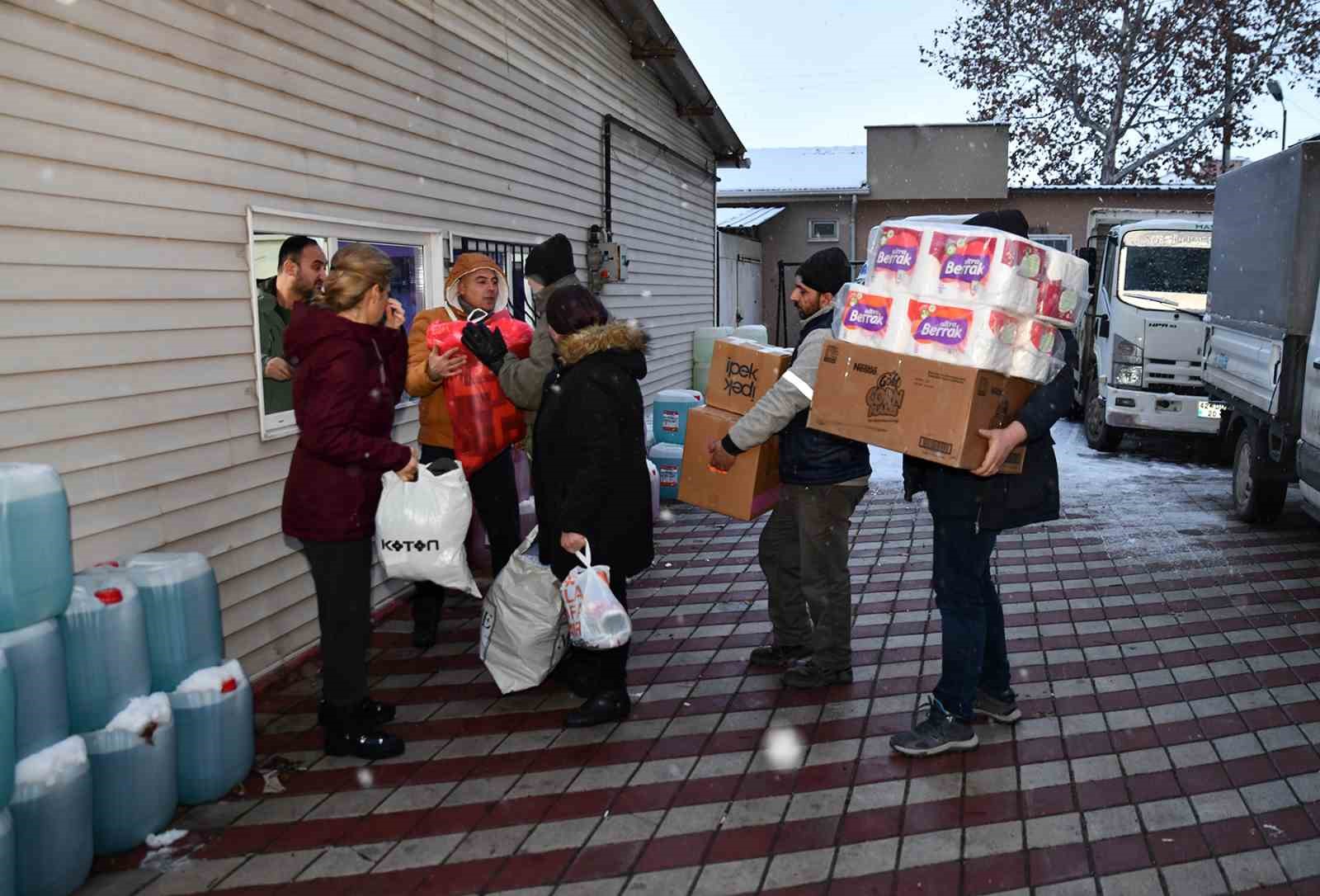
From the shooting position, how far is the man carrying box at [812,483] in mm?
4754

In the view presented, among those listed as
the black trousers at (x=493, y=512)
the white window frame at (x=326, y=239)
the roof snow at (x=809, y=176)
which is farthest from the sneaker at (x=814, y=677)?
the roof snow at (x=809, y=176)

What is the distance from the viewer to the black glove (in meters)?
4.96

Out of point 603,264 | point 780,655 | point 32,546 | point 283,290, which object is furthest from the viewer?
point 603,264

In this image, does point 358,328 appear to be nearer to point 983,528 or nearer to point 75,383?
point 75,383

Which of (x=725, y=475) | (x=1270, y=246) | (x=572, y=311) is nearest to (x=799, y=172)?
(x=1270, y=246)

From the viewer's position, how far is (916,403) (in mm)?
3996

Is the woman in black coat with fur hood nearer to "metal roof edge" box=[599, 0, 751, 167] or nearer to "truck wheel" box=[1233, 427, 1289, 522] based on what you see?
"truck wheel" box=[1233, 427, 1289, 522]

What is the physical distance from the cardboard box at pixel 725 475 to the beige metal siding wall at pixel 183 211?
206 centimetres

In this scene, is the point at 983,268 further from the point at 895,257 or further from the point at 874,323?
the point at 874,323

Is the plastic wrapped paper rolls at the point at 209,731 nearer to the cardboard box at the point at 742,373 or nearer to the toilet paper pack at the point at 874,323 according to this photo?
the cardboard box at the point at 742,373

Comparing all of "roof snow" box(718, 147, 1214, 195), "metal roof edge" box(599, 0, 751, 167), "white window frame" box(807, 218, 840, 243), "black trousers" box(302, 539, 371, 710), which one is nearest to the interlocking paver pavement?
"black trousers" box(302, 539, 371, 710)

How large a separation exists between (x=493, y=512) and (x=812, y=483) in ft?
6.05

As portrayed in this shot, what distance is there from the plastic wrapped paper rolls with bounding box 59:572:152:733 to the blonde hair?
1258 millimetres

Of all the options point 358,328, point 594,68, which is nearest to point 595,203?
point 594,68
